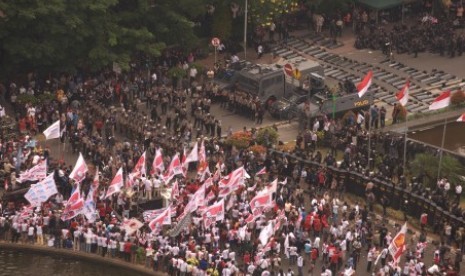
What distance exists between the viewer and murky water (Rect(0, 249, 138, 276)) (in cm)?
6738

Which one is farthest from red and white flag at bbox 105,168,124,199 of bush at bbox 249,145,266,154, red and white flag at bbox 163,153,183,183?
bush at bbox 249,145,266,154

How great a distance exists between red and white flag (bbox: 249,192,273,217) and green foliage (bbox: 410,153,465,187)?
1149cm

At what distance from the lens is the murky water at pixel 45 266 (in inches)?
2653

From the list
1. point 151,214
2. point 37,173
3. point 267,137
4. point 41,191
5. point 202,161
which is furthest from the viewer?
point 267,137

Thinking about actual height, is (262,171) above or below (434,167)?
above

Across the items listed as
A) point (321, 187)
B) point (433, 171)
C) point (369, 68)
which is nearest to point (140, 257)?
point (321, 187)

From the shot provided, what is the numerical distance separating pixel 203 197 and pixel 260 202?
9.84 feet

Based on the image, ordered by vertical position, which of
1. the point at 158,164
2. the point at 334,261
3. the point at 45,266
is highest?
the point at 158,164

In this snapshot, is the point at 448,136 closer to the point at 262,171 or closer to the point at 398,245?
the point at 262,171

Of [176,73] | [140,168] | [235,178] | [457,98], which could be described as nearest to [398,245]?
[235,178]

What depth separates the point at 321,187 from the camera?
241ft

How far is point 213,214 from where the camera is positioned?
65.6 metres

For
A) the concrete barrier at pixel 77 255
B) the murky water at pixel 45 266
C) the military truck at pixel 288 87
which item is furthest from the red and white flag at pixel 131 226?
the military truck at pixel 288 87

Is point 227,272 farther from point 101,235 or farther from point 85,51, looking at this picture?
point 85,51
